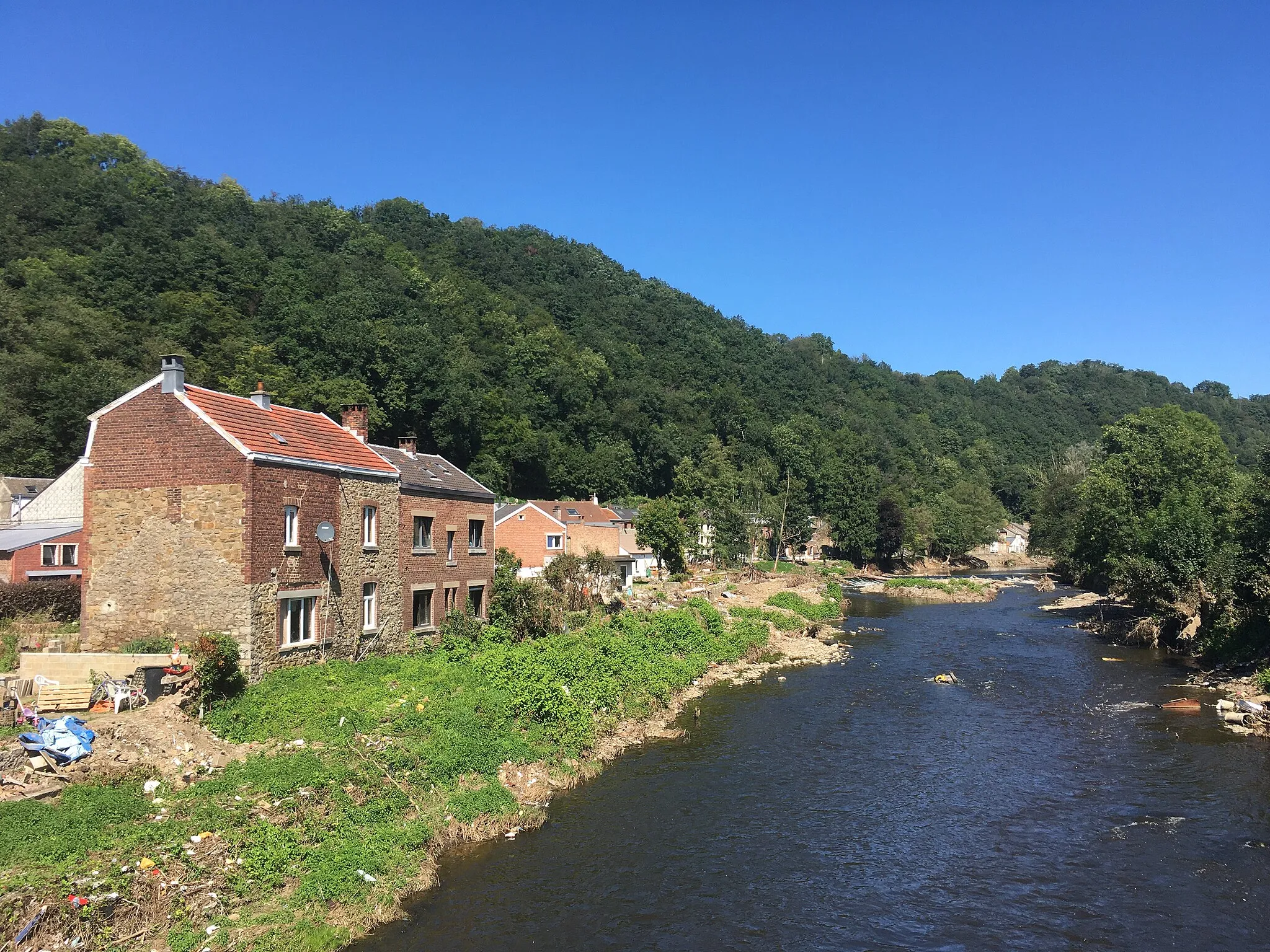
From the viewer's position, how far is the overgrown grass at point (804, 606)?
5434 centimetres

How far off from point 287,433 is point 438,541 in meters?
8.39

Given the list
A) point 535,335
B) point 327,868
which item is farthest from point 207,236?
point 327,868

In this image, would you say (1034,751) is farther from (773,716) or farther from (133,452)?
(133,452)

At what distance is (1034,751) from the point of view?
25391 mm

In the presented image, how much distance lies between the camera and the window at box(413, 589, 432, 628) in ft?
99.7

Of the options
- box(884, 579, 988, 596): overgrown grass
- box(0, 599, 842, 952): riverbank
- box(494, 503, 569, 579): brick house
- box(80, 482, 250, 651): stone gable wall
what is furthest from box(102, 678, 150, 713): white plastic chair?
box(884, 579, 988, 596): overgrown grass

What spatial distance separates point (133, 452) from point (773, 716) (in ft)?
78.6

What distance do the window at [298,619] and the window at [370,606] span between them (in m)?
2.68

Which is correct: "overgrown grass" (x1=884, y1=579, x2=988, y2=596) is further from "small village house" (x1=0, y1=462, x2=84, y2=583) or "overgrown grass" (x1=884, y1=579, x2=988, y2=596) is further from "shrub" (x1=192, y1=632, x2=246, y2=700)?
"small village house" (x1=0, y1=462, x2=84, y2=583)

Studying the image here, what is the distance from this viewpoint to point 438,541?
104 feet

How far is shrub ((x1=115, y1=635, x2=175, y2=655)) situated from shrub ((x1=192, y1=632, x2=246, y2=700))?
1.29 meters

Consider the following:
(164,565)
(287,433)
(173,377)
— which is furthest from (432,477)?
(164,565)

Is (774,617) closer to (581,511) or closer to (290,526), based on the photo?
(581,511)

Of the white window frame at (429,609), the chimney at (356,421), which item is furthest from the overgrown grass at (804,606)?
the chimney at (356,421)
